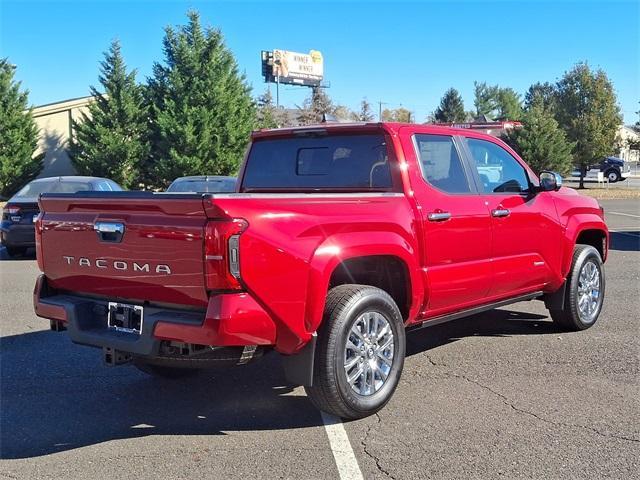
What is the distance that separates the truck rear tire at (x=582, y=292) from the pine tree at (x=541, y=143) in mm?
24481

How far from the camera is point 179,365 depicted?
386 centimetres

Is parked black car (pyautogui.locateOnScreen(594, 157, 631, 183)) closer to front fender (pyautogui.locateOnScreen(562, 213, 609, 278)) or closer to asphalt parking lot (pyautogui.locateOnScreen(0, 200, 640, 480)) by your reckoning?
front fender (pyautogui.locateOnScreen(562, 213, 609, 278))

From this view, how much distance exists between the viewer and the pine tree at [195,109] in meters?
28.5

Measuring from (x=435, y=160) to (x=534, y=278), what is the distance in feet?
5.23

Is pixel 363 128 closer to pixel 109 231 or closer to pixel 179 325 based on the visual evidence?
pixel 109 231

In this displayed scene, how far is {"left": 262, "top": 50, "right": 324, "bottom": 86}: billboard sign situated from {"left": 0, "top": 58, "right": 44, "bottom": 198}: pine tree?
39.7 meters

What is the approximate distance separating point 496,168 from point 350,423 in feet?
9.28

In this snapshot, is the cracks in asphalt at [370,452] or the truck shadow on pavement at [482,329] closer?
the cracks in asphalt at [370,452]

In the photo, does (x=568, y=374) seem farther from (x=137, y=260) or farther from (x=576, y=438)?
(x=137, y=260)

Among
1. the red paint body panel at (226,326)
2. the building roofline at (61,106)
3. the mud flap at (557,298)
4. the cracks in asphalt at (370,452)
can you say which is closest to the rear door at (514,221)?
the mud flap at (557,298)

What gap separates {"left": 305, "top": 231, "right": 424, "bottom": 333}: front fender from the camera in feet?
12.9

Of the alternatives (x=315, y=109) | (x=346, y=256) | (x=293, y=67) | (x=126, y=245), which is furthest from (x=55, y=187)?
(x=293, y=67)

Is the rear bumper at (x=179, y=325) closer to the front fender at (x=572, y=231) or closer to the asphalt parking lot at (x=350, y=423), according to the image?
the asphalt parking lot at (x=350, y=423)

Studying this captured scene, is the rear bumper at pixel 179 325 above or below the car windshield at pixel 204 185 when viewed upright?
below
